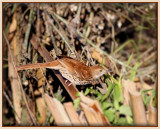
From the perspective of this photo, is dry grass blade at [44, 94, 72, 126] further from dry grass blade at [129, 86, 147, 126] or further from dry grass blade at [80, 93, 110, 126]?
dry grass blade at [129, 86, 147, 126]

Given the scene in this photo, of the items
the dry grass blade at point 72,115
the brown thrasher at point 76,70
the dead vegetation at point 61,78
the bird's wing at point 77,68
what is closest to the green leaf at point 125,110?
the dead vegetation at point 61,78

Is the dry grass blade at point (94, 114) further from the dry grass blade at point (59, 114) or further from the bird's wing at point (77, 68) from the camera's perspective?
the bird's wing at point (77, 68)

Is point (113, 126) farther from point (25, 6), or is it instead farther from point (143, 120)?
point (25, 6)

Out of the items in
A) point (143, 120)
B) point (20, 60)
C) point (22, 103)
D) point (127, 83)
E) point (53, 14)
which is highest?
point (53, 14)

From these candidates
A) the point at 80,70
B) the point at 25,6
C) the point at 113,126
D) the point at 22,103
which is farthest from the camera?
the point at 25,6

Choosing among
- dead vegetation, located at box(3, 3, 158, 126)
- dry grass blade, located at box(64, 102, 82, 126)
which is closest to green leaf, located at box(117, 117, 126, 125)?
dead vegetation, located at box(3, 3, 158, 126)

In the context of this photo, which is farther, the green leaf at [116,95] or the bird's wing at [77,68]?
the bird's wing at [77,68]

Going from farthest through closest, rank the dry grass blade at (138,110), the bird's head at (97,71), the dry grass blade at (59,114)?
the bird's head at (97,71)
the dry grass blade at (59,114)
the dry grass blade at (138,110)

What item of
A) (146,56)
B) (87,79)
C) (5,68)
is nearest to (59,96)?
(87,79)
